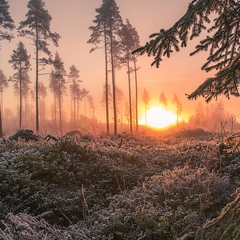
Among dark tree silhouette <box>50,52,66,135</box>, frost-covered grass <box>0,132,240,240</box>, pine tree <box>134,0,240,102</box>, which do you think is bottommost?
frost-covered grass <box>0,132,240,240</box>

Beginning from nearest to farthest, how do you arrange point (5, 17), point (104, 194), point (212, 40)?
point (212, 40)
point (104, 194)
point (5, 17)

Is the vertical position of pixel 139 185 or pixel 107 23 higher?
pixel 107 23

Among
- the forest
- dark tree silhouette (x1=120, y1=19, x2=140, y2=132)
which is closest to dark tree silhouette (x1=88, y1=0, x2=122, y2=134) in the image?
dark tree silhouette (x1=120, y1=19, x2=140, y2=132)

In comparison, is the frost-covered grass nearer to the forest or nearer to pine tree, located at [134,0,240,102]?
the forest

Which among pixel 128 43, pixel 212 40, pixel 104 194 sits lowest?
pixel 104 194

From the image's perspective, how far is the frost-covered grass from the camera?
3953 mm

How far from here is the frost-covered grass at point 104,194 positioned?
13.0ft

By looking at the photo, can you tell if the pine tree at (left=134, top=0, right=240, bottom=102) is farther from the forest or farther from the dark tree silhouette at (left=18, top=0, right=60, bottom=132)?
the dark tree silhouette at (left=18, top=0, right=60, bottom=132)

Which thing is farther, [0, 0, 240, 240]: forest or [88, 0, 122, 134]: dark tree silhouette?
[88, 0, 122, 134]: dark tree silhouette

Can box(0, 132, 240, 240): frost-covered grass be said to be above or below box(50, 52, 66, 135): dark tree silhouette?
below

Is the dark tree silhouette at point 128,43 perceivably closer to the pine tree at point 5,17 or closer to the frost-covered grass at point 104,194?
the pine tree at point 5,17

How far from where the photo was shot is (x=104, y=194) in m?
6.40

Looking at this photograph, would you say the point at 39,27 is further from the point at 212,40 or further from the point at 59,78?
the point at 212,40

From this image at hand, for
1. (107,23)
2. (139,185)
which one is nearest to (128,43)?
(107,23)
